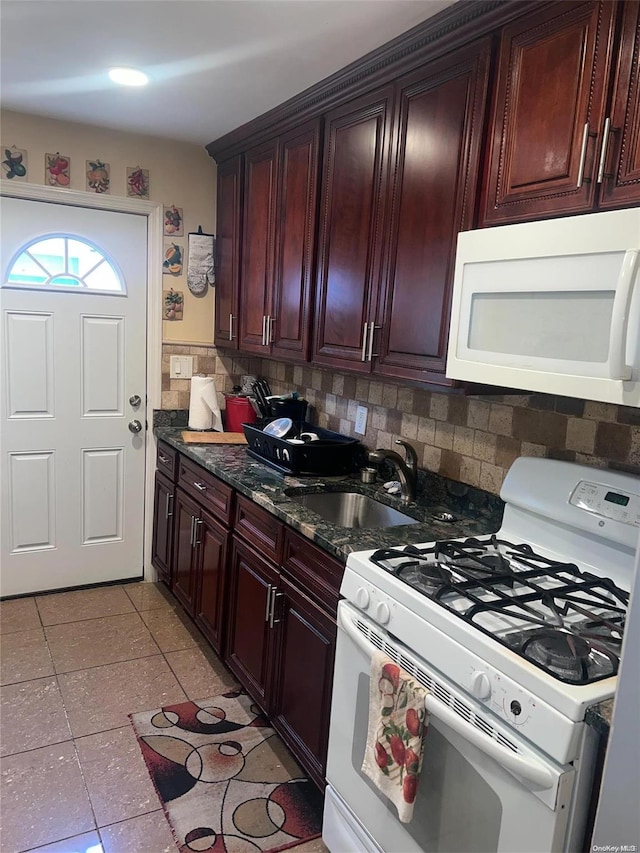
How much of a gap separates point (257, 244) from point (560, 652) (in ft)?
7.61

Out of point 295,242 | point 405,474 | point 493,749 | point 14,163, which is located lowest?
point 493,749

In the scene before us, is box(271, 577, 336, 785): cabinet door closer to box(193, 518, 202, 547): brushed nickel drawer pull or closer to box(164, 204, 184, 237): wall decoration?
box(193, 518, 202, 547): brushed nickel drawer pull

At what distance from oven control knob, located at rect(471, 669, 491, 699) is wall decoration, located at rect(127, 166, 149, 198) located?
2.92 meters

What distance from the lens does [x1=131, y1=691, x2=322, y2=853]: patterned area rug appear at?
183 cm

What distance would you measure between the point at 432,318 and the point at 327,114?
41.9 inches

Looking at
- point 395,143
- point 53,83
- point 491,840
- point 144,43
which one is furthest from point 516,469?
point 53,83

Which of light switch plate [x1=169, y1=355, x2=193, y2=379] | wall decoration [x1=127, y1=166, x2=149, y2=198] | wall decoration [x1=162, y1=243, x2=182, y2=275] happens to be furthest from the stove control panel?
wall decoration [x1=127, y1=166, x2=149, y2=198]

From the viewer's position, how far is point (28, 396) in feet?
10.3

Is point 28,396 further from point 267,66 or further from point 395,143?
point 395,143

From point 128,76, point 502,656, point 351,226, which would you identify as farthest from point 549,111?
point 128,76

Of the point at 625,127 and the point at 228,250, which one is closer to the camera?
the point at 625,127

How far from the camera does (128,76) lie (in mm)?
2336

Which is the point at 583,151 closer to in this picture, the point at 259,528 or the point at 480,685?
the point at 480,685

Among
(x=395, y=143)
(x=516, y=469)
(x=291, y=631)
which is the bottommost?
(x=291, y=631)
